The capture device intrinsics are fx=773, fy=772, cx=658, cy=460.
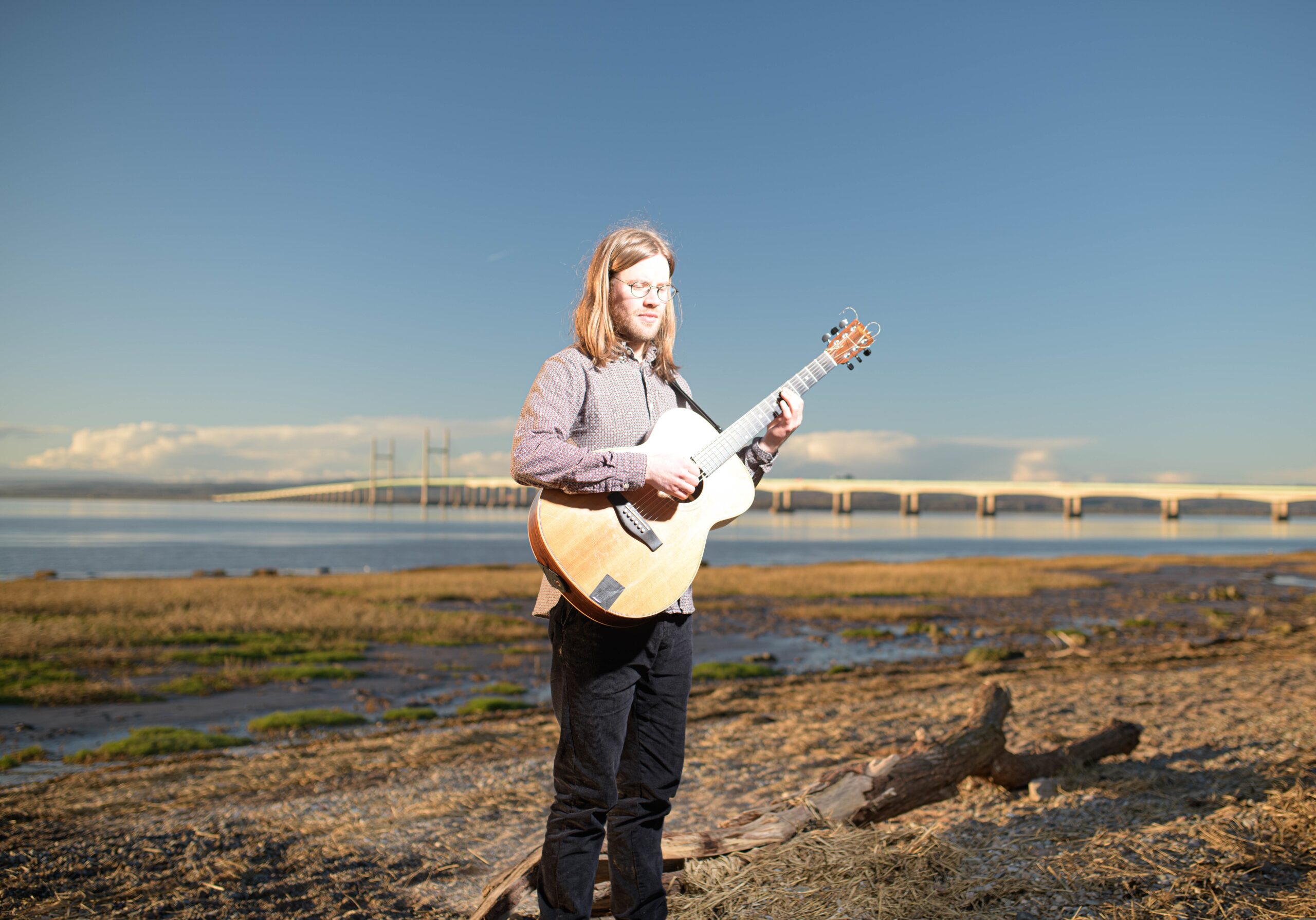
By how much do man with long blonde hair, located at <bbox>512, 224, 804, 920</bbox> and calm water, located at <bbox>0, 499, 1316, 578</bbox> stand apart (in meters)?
43.8

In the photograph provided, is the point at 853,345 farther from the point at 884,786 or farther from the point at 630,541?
the point at 884,786

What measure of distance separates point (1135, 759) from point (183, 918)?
247 inches

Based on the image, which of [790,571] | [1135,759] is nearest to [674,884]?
[1135,759]

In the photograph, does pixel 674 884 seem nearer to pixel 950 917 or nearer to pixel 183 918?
pixel 950 917

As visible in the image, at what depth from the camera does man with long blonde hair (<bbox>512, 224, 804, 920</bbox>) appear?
8.74 feet

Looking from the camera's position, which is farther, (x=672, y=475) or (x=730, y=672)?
(x=730, y=672)

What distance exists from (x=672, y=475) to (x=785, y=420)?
0.62 m

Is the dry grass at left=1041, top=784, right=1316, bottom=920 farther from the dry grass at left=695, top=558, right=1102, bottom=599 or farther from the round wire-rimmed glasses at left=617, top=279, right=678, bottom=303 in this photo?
the dry grass at left=695, top=558, right=1102, bottom=599

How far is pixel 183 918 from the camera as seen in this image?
364cm

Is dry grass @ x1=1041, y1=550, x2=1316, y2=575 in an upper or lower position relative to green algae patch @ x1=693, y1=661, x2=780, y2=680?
lower

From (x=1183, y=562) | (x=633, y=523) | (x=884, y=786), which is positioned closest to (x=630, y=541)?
(x=633, y=523)

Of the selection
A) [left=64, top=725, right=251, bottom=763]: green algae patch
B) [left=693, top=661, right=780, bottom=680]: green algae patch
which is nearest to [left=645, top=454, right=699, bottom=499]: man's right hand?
[left=64, top=725, right=251, bottom=763]: green algae patch

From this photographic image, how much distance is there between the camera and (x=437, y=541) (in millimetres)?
75062

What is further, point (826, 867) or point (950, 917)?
point (826, 867)
